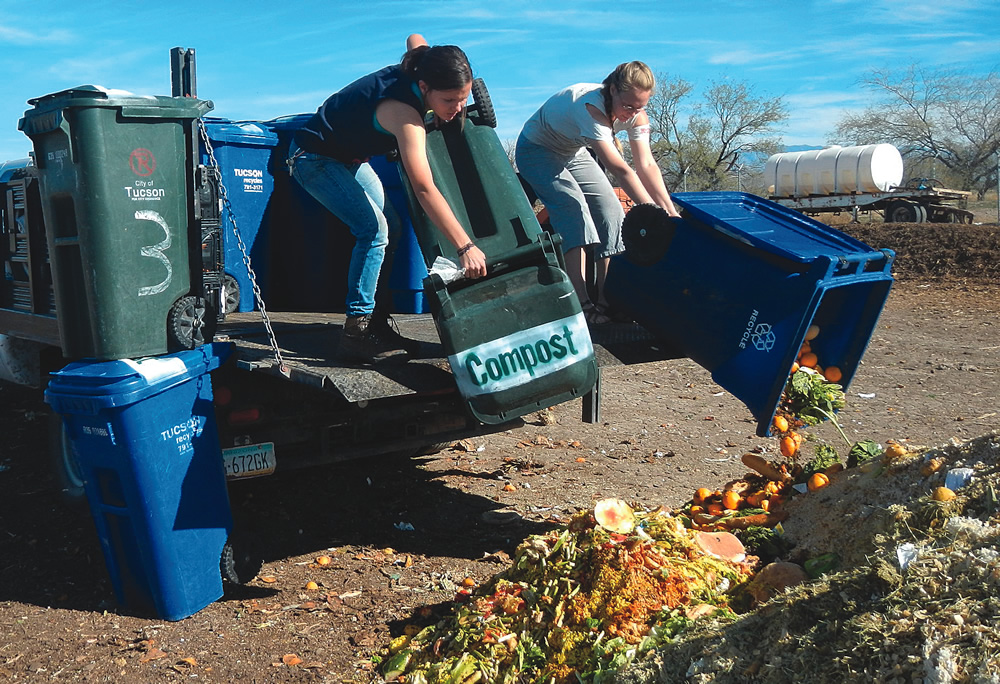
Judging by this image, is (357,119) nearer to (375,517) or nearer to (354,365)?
(354,365)

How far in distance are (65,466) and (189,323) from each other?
6.62ft

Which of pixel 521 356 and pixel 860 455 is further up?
pixel 521 356

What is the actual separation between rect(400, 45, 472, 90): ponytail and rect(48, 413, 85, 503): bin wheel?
10.4 feet

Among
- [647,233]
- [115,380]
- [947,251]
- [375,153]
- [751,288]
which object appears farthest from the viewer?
[947,251]

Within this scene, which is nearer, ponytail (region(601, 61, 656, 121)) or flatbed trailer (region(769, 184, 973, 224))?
ponytail (region(601, 61, 656, 121))

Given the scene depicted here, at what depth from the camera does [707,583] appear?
11.8ft

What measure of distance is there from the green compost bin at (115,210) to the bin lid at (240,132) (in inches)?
71.4

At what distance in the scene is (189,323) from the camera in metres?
4.28

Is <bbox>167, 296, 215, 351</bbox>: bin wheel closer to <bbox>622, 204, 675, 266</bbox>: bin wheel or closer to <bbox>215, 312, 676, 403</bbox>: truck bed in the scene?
<bbox>215, 312, 676, 403</bbox>: truck bed

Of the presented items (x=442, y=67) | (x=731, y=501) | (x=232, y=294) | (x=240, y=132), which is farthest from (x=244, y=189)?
(x=731, y=501)

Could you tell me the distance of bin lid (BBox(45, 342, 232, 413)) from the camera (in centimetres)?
392

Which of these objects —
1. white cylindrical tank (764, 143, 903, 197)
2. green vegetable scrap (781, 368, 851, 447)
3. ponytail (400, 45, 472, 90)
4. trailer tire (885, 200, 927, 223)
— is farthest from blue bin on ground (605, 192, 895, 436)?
white cylindrical tank (764, 143, 903, 197)

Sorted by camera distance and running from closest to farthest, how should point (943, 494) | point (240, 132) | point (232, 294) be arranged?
point (943, 494), point (240, 132), point (232, 294)

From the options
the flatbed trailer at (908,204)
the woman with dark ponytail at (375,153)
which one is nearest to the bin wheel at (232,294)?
the woman with dark ponytail at (375,153)
